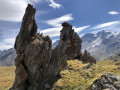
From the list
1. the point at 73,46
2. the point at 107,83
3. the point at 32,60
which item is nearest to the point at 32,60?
the point at 32,60

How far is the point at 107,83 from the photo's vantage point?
3606cm

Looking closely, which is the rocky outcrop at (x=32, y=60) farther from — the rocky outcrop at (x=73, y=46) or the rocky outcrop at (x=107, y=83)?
the rocky outcrop at (x=73, y=46)

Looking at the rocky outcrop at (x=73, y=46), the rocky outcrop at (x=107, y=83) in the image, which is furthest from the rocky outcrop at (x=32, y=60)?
the rocky outcrop at (x=73, y=46)

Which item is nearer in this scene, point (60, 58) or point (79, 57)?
point (60, 58)

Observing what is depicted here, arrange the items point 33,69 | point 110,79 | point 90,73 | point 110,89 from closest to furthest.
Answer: point 110,89 < point 110,79 < point 33,69 < point 90,73

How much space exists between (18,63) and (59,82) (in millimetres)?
16984

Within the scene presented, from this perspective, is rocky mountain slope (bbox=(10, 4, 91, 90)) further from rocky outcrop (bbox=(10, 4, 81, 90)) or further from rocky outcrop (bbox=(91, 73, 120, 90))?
rocky outcrop (bbox=(91, 73, 120, 90))

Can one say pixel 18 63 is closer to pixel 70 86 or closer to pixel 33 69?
pixel 33 69

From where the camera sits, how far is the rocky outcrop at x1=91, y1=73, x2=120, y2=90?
34.7m

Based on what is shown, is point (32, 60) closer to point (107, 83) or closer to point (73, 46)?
point (107, 83)

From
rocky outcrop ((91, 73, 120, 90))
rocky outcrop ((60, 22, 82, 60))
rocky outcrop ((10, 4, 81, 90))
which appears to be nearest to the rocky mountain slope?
rocky outcrop ((10, 4, 81, 90))

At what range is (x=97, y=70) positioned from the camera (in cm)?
5403

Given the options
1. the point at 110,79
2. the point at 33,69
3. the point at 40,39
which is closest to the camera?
the point at 110,79

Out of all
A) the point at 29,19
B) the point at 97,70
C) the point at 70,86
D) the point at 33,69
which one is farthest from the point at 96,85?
the point at 29,19
